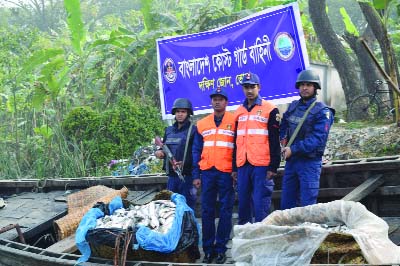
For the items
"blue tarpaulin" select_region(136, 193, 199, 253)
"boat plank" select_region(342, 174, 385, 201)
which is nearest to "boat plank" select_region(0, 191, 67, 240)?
"blue tarpaulin" select_region(136, 193, 199, 253)

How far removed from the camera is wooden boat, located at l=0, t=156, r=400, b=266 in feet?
14.4

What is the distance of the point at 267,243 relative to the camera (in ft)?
10.3

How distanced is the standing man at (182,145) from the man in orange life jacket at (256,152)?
0.69m

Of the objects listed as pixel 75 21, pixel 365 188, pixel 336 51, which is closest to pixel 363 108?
pixel 336 51

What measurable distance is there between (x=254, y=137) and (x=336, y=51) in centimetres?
712

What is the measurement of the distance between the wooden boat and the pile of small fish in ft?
1.02

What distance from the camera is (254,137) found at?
4254 mm

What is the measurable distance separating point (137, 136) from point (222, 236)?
6.19 m

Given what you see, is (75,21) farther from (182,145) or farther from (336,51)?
(182,145)

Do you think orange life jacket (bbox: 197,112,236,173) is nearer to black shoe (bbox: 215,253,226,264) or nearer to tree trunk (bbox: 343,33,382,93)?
black shoe (bbox: 215,253,226,264)

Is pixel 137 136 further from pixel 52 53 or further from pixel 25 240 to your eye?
pixel 25 240

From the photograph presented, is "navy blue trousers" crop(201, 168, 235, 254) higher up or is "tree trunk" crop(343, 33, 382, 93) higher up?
"tree trunk" crop(343, 33, 382, 93)

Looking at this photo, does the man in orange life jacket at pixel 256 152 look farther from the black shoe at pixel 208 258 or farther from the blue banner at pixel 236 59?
the blue banner at pixel 236 59

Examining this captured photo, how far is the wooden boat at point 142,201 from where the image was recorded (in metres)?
4.39
